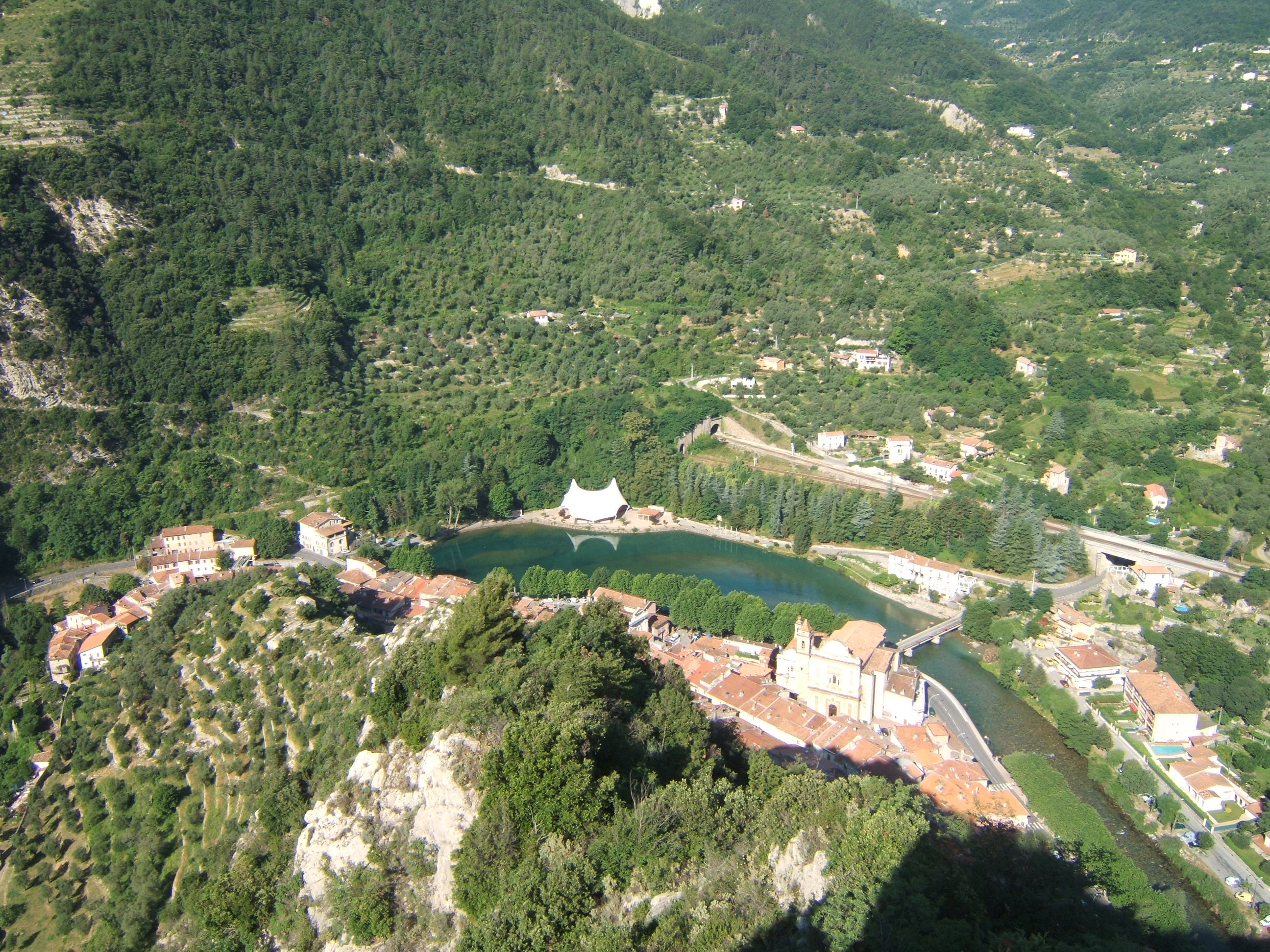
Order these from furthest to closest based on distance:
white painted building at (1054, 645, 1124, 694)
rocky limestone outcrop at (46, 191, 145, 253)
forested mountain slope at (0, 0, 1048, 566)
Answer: rocky limestone outcrop at (46, 191, 145, 253), forested mountain slope at (0, 0, 1048, 566), white painted building at (1054, 645, 1124, 694)

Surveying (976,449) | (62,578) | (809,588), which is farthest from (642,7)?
(62,578)

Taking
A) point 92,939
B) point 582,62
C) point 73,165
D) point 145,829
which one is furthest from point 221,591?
point 582,62

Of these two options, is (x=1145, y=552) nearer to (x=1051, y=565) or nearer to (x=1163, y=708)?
(x=1051, y=565)

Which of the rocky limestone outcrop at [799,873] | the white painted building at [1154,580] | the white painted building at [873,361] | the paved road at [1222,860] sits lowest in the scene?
the white painted building at [1154,580]

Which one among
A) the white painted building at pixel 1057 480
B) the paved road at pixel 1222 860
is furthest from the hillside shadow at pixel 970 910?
the white painted building at pixel 1057 480

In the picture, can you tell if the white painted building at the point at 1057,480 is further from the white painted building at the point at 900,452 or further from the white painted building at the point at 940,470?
the white painted building at the point at 900,452

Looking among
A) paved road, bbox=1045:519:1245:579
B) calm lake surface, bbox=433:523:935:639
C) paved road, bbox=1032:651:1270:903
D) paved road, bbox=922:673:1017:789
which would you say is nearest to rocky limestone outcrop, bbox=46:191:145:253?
calm lake surface, bbox=433:523:935:639

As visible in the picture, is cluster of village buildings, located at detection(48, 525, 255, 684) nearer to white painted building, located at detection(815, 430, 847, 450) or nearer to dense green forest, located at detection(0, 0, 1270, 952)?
dense green forest, located at detection(0, 0, 1270, 952)
